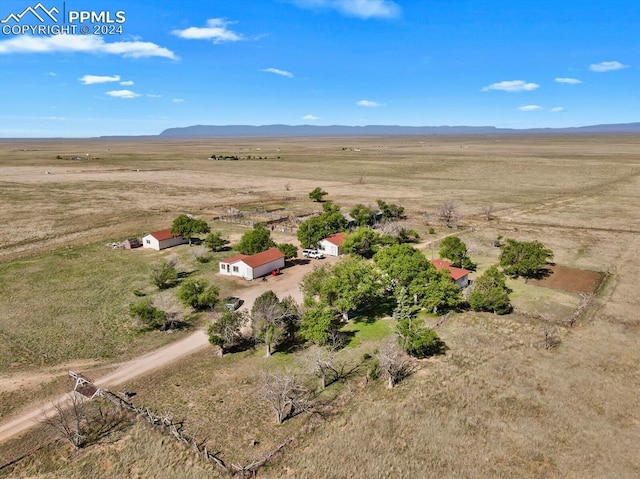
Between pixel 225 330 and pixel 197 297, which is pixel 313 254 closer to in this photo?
pixel 197 297

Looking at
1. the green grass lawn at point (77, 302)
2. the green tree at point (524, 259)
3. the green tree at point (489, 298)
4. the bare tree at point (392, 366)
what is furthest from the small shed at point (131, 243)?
the green tree at point (524, 259)

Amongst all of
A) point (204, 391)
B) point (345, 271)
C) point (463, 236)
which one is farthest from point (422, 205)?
point (204, 391)

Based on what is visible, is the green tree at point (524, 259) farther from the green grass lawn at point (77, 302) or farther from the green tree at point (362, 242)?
the green grass lawn at point (77, 302)

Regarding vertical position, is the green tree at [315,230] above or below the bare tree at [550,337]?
above

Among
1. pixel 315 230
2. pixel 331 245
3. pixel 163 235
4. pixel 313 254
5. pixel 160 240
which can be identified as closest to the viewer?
pixel 313 254

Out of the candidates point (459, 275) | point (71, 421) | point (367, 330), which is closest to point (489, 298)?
point (459, 275)

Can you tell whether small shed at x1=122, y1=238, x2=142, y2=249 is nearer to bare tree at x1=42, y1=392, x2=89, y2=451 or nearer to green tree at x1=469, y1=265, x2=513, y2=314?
bare tree at x1=42, y1=392, x2=89, y2=451

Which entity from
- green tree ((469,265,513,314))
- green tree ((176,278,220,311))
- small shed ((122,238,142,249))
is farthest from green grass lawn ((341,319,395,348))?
small shed ((122,238,142,249))
